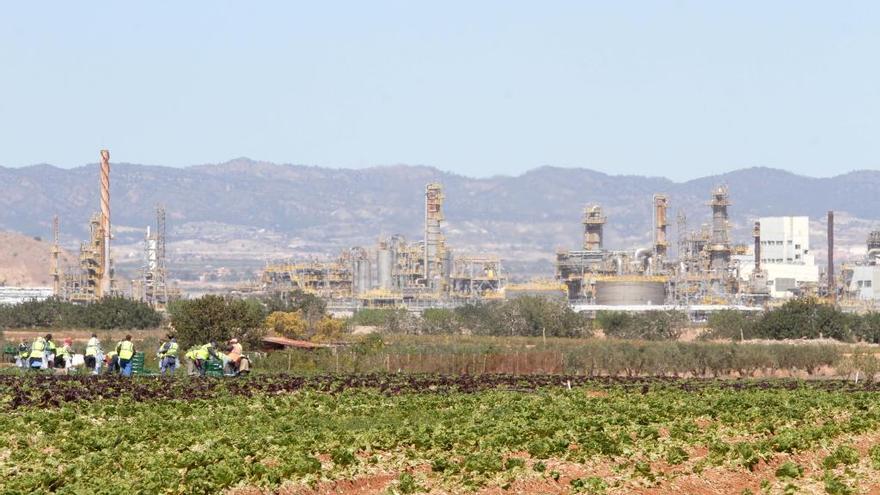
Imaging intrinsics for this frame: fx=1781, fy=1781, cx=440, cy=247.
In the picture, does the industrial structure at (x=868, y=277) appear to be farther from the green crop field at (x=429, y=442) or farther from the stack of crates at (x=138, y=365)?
the green crop field at (x=429, y=442)

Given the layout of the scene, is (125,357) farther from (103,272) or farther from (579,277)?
(579,277)

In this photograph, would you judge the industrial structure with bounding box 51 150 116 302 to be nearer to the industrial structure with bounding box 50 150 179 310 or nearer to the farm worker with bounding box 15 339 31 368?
the industrial structure with bounding box 50 150 179 310

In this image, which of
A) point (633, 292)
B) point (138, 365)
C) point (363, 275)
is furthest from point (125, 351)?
point (363, 275)

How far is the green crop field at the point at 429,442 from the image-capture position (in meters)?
22.9

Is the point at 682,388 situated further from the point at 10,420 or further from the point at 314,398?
the point at 10,420

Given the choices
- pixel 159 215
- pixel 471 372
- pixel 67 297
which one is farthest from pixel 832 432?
pixel 159 215

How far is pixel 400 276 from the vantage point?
172875mm

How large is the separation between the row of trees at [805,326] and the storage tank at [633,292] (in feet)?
131

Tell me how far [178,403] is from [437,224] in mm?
130812

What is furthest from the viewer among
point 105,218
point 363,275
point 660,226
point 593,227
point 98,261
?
point 363,275

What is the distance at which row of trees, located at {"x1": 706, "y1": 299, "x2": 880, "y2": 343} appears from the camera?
99688 mm

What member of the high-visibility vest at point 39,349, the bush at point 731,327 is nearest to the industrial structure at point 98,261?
the bush at point 731,327

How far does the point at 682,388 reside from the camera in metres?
43.8

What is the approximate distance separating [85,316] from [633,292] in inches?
2100
